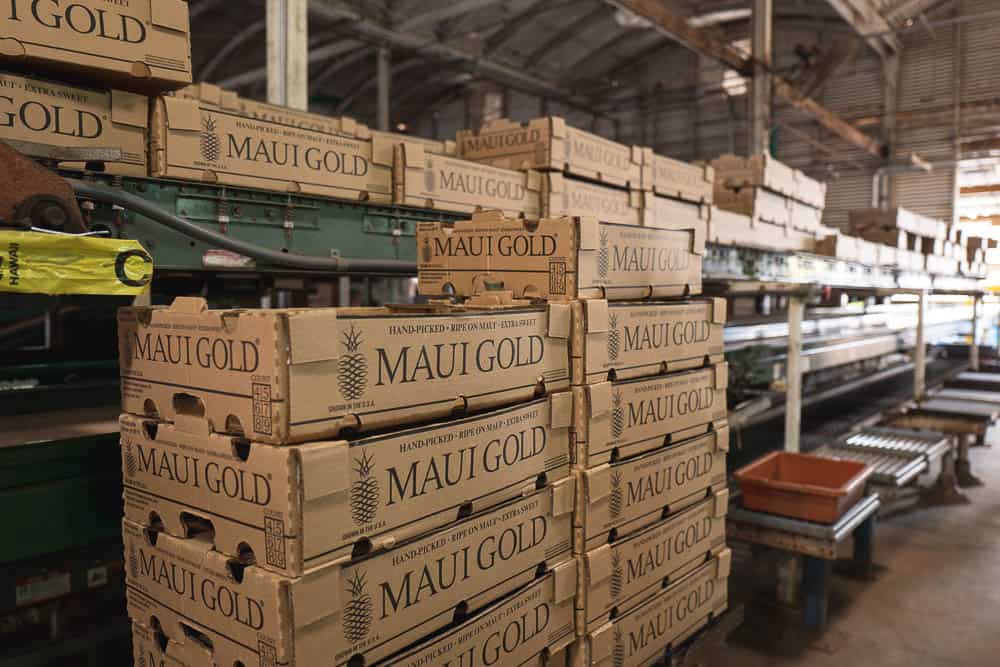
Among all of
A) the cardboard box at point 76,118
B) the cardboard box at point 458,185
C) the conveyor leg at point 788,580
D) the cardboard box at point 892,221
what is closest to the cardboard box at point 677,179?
the cardboard box at point 458,185

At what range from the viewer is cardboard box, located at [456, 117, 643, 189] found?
441 cm

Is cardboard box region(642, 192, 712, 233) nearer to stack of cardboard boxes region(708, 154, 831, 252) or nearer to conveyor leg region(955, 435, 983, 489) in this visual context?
stack of cardboard boxes region(708, 154, 831, 252)

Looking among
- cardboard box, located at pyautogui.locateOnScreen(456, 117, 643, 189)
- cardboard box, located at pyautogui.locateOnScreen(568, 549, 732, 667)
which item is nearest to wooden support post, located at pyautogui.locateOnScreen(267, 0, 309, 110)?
cardboard box, located at pyautogui.locateOnScreen(456, 117, 643, 189)

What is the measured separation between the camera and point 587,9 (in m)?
14.7

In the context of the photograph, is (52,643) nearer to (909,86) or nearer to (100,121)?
(100,121)

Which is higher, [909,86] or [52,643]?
[909,86]

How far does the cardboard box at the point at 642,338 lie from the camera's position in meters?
2.58

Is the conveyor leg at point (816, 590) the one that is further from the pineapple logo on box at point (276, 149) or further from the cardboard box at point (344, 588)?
the pineapple logo on box at point (276, 149)

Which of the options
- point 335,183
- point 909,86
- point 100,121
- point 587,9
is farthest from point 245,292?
point 909,86

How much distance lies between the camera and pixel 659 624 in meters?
3.02

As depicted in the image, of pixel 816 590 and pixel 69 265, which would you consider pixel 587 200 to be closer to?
A: pixel 816 590

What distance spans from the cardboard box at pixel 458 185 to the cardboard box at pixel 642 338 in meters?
1.02

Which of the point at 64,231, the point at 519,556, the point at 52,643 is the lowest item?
the point at 52,643

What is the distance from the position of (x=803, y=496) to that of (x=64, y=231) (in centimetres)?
399
